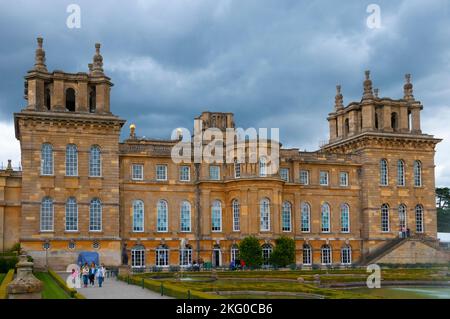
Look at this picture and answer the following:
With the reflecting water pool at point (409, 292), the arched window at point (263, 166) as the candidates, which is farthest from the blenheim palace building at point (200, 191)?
the reflecting water pool at point (409, 292)

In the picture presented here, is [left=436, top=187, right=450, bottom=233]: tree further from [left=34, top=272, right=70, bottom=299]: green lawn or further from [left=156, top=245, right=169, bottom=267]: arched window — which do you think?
[left=34, top=272, right=70, bottom=299]: green lawn

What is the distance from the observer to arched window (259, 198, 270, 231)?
175ft

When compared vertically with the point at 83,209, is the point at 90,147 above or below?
above

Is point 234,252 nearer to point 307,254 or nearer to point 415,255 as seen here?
point 307,254

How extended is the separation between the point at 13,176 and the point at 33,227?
4540mm

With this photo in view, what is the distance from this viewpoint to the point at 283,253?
51.9 m

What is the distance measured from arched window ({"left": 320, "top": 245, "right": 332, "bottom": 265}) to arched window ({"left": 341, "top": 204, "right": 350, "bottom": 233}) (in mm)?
2118

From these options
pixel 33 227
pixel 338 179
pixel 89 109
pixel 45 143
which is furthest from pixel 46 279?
pixel 338 179

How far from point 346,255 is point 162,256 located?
16562 mm

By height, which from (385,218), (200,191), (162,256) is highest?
(200,191)

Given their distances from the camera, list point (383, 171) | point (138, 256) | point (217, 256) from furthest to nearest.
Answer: point (383, 171) < point (217, 256) < point (138, 256)

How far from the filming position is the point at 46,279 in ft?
131

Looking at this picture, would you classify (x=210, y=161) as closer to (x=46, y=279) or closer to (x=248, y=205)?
(x=248, y=205)

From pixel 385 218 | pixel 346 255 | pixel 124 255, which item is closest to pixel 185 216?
pixel 124 255
